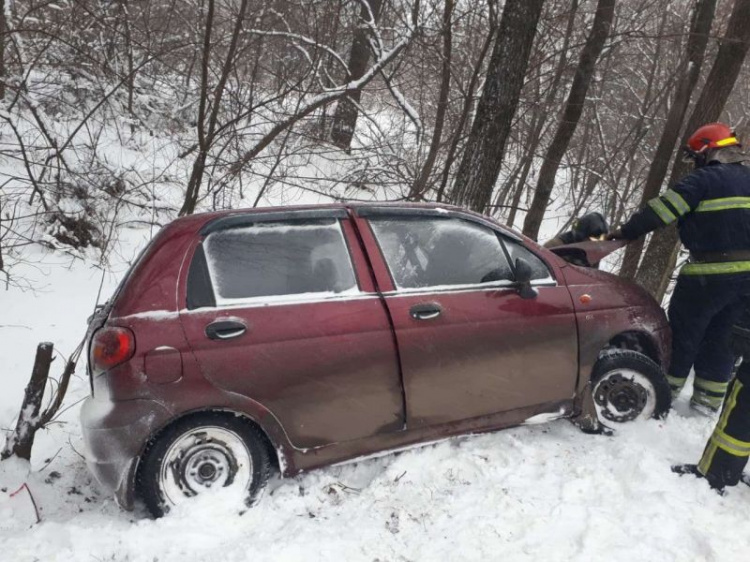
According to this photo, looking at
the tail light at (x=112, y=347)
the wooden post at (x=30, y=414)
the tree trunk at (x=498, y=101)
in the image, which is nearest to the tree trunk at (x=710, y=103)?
the tree trunk at (x=498, y=101)

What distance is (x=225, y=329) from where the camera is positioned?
276 centimetres

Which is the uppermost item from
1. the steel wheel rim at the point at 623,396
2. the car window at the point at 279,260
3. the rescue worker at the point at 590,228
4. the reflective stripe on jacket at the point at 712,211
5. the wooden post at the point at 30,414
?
the reflective stripe on jacket at the point at 712,211

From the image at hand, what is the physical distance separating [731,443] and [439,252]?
197 cm

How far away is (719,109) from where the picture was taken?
5.84 m

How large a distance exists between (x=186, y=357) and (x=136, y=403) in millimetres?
319

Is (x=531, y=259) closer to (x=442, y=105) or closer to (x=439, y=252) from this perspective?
(x=439, y=252)

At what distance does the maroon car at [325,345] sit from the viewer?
2.70m

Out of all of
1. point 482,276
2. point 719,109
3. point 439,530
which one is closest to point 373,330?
point 482,276

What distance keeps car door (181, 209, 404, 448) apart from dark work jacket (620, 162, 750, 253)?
225 centimetres

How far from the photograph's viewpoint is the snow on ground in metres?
2.63

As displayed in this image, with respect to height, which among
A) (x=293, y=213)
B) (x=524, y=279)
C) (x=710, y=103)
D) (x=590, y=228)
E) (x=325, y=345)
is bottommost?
(x=325, y=345)

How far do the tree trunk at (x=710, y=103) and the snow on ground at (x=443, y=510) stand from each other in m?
2.86

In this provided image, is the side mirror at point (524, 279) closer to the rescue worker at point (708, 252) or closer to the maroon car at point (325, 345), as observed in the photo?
the maroon car at point (325, 345)

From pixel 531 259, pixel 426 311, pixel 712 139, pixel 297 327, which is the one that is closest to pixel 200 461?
pixel 297 327
